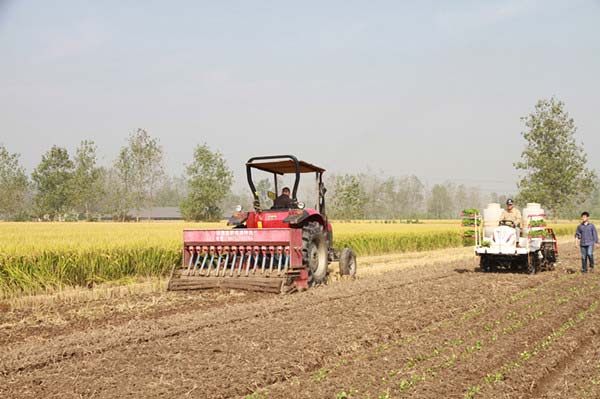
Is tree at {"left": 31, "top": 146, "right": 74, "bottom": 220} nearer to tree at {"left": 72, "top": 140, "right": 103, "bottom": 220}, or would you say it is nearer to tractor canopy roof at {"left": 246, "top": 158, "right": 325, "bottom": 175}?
tree at {"left": 72, "top": 140, "right": 103, "bottom": 220}

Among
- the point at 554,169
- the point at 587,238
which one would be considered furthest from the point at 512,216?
the point at 554,169

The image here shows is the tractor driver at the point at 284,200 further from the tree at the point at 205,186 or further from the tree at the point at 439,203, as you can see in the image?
the tree at the point at 439,203

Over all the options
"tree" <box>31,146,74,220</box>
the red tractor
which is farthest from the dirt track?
"tree" <box>31,146,74,220</box>

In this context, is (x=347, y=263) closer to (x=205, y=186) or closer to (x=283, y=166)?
(x=283, y=166)

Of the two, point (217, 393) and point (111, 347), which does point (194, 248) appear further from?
point (217, 393)

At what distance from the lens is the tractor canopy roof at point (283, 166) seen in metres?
10.5

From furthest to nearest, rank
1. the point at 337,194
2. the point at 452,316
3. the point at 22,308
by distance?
the point at 337,194 → the point at 22,308 → the point at 452,316

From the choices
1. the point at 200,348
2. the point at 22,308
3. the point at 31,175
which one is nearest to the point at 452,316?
the point at 200,348

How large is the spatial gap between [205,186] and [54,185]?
22.2 m

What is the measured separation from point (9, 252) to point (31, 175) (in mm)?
60741

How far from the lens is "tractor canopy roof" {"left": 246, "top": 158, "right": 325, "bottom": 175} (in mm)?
10500

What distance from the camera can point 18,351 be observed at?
552 cm

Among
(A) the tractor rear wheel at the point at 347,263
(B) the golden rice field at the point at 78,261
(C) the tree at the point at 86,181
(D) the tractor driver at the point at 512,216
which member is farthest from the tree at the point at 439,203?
(B) the golden rice field at the point at 78,261

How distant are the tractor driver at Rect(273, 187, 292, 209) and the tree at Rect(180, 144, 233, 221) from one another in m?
45.6
